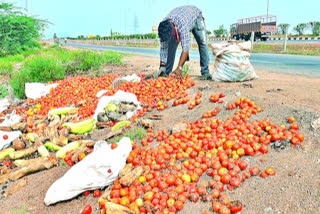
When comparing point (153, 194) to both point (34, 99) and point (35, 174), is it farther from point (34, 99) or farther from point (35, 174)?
point (34, 99)

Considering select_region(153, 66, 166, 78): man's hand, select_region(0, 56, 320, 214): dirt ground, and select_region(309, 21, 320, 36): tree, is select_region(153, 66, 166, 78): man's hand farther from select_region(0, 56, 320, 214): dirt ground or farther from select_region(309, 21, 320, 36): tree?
select_region(309, 21, 320, 36): tree

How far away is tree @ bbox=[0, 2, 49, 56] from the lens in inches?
565

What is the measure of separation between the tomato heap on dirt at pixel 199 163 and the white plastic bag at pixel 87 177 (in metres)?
0.15

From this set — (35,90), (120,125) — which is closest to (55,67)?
(35,90)

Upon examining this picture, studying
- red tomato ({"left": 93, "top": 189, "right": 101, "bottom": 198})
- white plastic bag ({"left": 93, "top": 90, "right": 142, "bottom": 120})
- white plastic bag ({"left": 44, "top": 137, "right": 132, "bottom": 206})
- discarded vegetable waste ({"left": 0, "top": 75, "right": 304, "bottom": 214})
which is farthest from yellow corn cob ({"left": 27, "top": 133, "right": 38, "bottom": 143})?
red tomato ({"left": 93, "top": 189, "right": 101, "bottom": 198})

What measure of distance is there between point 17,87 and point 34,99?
1152 millimetres

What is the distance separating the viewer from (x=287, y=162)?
296 cm

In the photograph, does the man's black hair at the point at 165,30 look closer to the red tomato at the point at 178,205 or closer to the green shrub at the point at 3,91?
the red tomato at the point at 178,205

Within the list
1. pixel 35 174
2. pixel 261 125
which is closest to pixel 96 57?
pixel 35 174

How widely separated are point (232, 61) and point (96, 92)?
3264 millimetres

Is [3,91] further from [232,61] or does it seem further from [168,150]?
[168,150]

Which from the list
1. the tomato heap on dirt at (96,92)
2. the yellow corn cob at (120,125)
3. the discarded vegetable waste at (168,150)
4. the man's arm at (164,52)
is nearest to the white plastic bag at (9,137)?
the discarded vegetable waste at (168,150)

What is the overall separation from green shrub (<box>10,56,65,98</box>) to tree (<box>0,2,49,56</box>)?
7.02m

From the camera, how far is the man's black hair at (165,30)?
5719 millimetres
